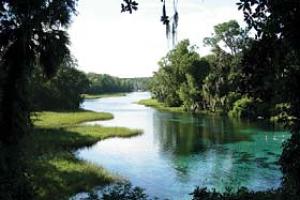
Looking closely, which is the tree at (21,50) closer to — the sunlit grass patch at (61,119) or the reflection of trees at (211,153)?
the reflection of trees at (211,153)

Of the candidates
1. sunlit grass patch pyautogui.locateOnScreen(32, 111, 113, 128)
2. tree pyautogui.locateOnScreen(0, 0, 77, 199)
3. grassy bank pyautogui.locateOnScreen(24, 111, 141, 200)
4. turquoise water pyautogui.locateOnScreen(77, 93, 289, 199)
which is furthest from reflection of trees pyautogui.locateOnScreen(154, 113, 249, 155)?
tree pyautogui.locateOnScreen(0, 0, 77, 199)

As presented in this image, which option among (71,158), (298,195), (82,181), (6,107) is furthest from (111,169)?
(298,195)

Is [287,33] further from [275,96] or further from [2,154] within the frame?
[2,154]

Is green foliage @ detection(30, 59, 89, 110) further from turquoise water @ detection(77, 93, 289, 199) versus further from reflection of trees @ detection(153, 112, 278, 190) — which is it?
turquoise water @ detection(77, 93, 289, 199)

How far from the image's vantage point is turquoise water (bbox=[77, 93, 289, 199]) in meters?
27.0

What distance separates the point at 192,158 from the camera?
35.3 meters

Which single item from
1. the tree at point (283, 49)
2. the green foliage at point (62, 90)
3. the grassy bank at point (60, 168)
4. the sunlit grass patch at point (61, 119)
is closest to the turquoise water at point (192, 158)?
the grassy bank at point (60, 168)

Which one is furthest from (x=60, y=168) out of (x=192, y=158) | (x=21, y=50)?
(x=192, y=158)

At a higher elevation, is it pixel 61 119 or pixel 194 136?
pixel 61 119

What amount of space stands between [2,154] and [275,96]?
389 inches

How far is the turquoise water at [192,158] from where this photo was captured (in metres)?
27.0

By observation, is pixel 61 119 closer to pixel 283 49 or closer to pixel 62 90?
pixel 62 90

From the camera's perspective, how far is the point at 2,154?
14.4 metres

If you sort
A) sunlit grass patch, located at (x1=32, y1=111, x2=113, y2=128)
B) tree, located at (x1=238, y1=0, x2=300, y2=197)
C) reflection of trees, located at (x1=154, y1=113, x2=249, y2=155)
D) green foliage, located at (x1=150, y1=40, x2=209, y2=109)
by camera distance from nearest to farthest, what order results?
1. tree, located at (x1=238, y1=0, x2=300, y2=197)
2. reflection of trees, located at (x1=154, y1=113, x2=249, y2=155)
3. sunlit grass patch, located at (x1=32, y1=111, x2=113, y2=128)
4. green foliage, located at (x1=150, y1=40, x2=209, y2=109)
